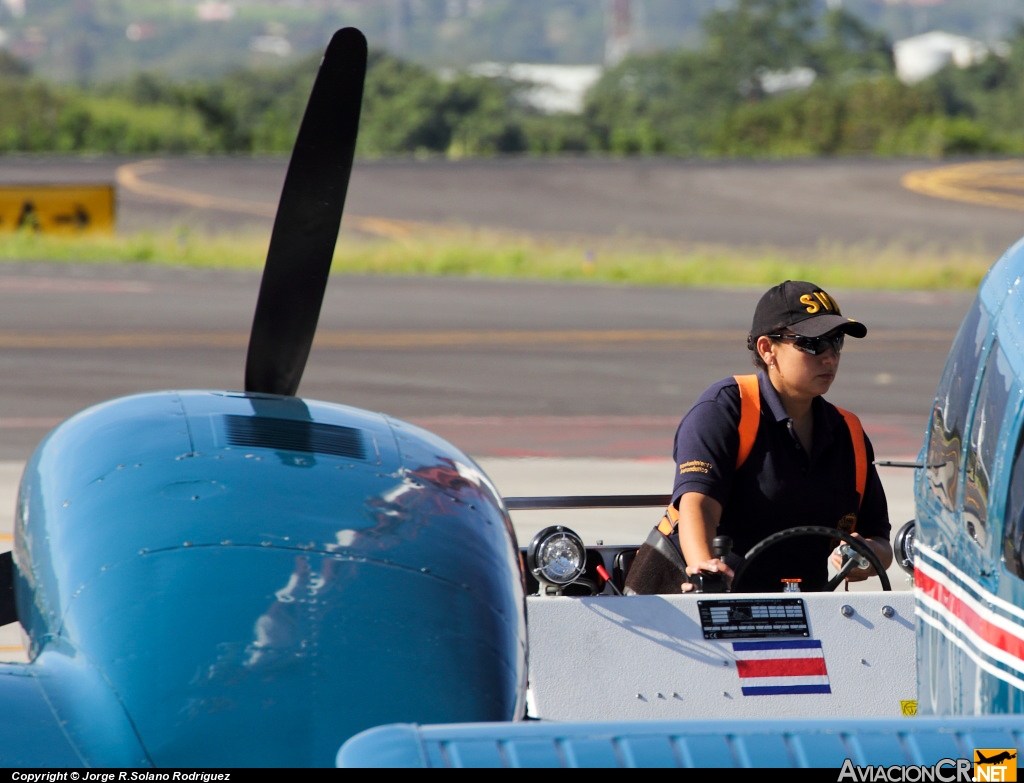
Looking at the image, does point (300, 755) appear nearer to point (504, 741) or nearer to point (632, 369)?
point (504, 741)

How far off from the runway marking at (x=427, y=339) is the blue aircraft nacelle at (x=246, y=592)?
1638 cm

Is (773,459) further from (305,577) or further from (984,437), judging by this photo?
(305,577)

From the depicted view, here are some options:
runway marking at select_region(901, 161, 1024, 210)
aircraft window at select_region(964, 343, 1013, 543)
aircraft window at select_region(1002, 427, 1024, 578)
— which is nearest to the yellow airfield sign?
runway marking at select_region(901, 161, 1024, 210)

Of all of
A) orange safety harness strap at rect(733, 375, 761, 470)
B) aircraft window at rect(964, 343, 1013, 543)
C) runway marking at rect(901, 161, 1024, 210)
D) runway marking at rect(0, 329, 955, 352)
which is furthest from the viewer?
runway marking at rect(901, 161, 1024, 210)

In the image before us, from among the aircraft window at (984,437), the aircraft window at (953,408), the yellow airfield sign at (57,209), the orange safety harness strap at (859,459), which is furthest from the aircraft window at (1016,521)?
the yellow airfield sign at (57,209)

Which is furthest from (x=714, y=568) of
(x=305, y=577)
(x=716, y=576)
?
(x=305, y=577)

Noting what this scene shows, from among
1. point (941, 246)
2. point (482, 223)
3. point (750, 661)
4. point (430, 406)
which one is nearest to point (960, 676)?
point (750, 661)

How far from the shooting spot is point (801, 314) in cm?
432

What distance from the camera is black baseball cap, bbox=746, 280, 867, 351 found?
169 inches

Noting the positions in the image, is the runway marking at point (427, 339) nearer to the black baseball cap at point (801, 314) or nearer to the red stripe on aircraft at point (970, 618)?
the black baseball cap at point (801, 314)

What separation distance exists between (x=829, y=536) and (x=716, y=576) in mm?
346

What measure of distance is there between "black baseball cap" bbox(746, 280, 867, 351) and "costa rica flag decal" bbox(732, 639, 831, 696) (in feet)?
3.08

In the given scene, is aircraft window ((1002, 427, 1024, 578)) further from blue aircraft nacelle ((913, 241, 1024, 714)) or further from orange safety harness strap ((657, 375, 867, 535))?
orange safety harness strap ((657, 375, 867, 535))

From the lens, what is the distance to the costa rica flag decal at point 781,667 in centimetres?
391
